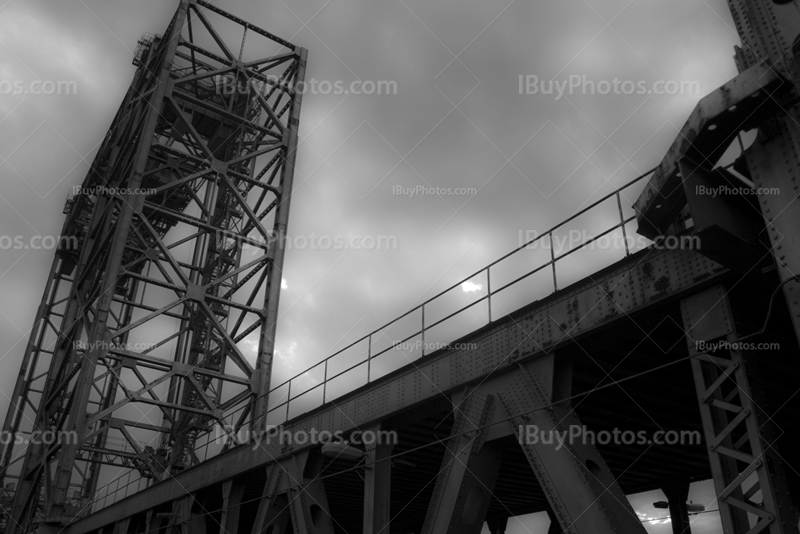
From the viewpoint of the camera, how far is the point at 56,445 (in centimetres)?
2656

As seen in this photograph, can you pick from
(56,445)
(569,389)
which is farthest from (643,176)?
(56,445)

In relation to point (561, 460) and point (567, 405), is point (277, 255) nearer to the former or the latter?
point (567, 405)

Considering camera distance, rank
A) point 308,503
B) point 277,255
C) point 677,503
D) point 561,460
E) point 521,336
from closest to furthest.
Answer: point 561,460
point 521,336
point 308,503
point 677,503
point 277,255

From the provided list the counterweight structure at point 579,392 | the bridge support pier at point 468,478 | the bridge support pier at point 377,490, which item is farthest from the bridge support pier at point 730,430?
the bridge support pier at point 377,490

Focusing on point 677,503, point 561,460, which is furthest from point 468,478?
point 677,503

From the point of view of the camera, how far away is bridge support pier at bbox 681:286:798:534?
689 centimetres

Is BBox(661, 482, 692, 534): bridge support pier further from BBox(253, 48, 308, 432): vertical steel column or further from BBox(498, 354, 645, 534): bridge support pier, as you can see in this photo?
BBox(253, 48, 308, 432): vertical steel column

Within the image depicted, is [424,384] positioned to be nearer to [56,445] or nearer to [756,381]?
[756,381]

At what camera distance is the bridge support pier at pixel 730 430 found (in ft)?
22.6

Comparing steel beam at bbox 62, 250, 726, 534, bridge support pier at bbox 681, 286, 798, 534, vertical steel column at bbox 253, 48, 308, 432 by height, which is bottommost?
bridge support pier at bbox 681, 286, 798, 534

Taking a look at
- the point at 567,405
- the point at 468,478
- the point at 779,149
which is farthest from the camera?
the point at 468,478

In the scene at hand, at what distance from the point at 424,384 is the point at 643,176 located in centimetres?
548

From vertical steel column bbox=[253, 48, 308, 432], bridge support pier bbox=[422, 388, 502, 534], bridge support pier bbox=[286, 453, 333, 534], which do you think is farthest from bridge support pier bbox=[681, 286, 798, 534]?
vertical steel column bbox=[253, 48, 308, 432]

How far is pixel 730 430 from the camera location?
24.3ft
